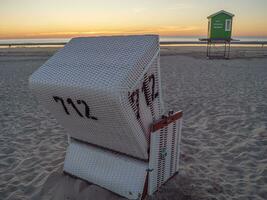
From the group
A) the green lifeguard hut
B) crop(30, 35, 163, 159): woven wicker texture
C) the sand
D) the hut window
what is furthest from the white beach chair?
the hut window

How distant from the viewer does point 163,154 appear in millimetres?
3859

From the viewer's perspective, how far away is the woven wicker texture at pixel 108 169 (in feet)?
12.1

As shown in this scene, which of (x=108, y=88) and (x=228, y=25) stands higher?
(x=108, y=88)

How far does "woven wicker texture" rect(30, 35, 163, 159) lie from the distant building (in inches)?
1062

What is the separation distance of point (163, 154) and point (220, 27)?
27438 millimetres

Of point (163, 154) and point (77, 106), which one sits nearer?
point (77, 106)

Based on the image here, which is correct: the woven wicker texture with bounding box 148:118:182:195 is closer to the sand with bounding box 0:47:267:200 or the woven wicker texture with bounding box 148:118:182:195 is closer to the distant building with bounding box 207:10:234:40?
the sand with bounding box 0:47:267:200

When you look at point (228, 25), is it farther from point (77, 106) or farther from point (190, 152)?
point (77, 106)

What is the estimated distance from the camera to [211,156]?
17.4 feet

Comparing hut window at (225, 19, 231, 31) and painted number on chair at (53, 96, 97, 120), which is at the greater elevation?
painted number on chair at (53, 96, 97, 120)

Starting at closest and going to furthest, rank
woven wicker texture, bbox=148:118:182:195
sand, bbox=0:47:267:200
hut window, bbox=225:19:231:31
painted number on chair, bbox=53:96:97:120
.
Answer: painted number on chair, bbox=53:96:97:120, woven wicker texture, bbox=148:118:182:195, sand, bbox=0:47:267:200, hut window, bbox=225:19:231:31

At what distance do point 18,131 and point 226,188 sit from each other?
4.99 m

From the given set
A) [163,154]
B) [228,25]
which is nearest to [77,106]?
[163,154]

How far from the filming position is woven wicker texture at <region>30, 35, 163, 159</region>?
3029 mm
